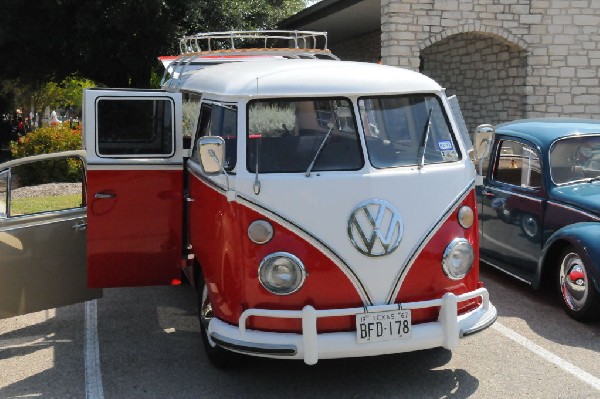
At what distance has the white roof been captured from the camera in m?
4.77

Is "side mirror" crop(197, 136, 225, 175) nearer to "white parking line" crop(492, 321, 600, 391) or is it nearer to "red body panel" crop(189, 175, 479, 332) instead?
"red body panel" crop(189, 175, 479, 332)

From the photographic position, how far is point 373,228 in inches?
178

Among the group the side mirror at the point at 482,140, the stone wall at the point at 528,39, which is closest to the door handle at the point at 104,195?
the side mirror at the point at 482,140

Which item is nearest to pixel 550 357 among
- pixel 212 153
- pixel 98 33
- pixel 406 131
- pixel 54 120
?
pixel 406 131

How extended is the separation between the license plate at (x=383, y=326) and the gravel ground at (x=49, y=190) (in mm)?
9667

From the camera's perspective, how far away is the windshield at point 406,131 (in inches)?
191

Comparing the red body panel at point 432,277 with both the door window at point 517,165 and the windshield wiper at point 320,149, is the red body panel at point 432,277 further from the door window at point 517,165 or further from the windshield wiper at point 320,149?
the door window at point 517,165

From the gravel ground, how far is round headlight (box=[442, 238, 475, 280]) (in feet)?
31.8

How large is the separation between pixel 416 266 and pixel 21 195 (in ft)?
33.4

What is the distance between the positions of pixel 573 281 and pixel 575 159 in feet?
4.35

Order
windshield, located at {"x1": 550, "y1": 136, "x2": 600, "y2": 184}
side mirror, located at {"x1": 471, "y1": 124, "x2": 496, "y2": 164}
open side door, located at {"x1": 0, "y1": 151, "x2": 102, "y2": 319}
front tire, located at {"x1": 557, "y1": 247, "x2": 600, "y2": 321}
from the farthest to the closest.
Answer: windshield, located at {"x1": 550, "y1": 136, "x2": 600, "y2": 184}
front tire, located at {"x1": 557, "y1": 247, "x2": 600, "y2": 321}
open side door, located at {"x1": 0, "y1": 151, "x2": 102, "y2": 319}
side mirror, located at {"x1": 471, "y1": 124, "x2": 496, "y2": 164}

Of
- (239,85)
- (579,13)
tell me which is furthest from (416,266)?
(579,13)

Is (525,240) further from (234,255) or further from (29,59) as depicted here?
(29,59)

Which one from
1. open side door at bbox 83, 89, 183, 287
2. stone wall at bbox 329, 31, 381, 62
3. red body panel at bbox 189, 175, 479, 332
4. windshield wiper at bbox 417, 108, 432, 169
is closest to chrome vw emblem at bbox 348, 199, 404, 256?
red body panel at bbox 189, 175, 479, 332
